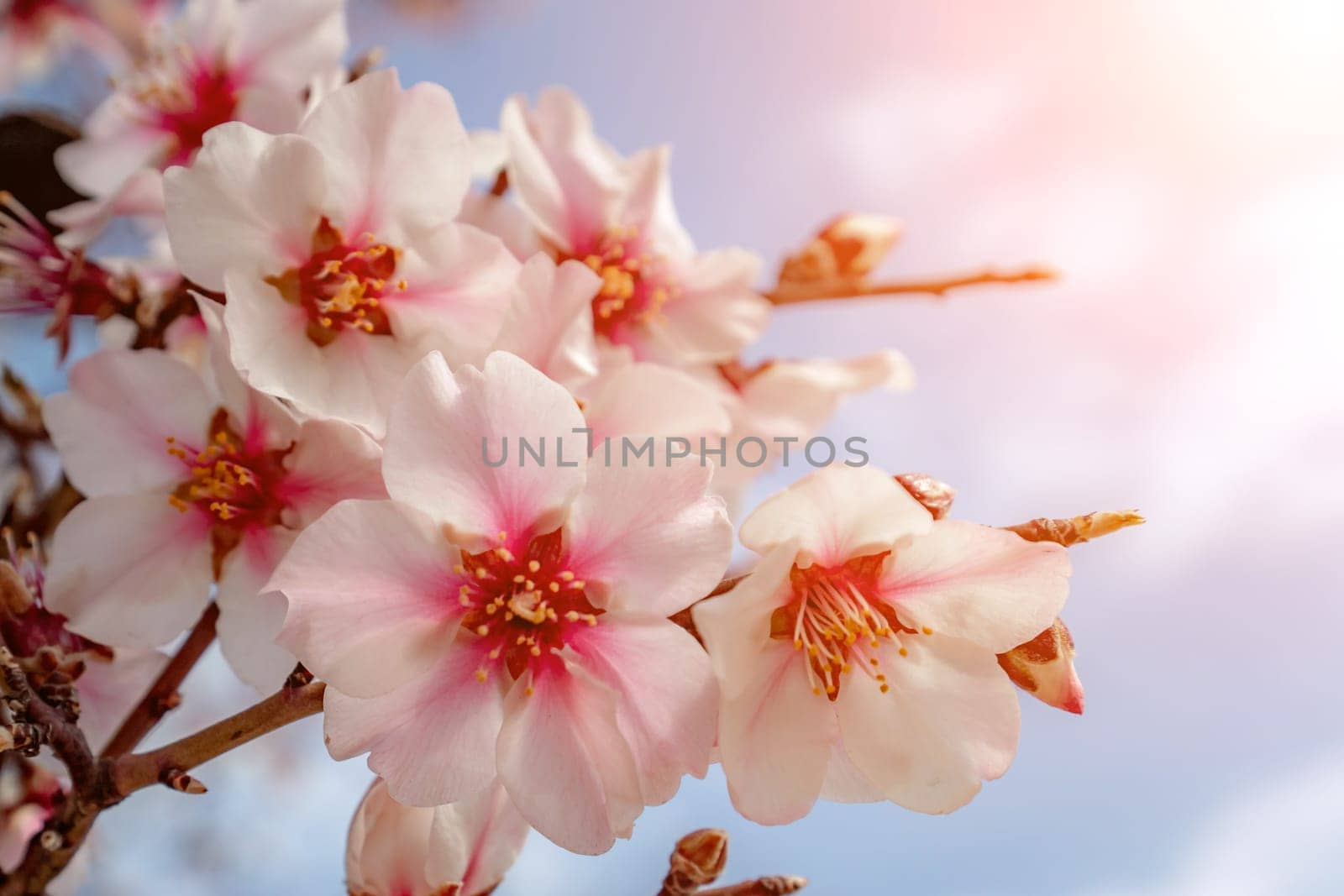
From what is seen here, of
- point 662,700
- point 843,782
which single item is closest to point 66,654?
point 662,700

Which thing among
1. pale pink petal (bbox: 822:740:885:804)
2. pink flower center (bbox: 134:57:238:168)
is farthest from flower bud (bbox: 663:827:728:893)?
pink flower center (bbox: 134:57:238:168)

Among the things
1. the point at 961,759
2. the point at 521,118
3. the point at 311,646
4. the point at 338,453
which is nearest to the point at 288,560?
the point at 311,646

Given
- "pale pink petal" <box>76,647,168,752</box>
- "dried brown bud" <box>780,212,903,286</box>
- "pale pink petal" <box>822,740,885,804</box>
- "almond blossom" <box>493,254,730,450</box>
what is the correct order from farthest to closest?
"dried brown bud" <box>780,212,903,286</box> → "pale pink petal" <box>76,647,168,752</box> → "almond blossom" <box>493,254,730,450</box> → "pale pink petal" <box>822,740,885,804</box>

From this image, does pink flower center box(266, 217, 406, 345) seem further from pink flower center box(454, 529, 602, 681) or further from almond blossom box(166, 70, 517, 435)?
pink flower center box(454, 529, 602, 681)

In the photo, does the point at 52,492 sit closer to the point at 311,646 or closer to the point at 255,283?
the point at 255,283

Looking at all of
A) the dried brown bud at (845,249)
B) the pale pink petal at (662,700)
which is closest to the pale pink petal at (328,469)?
the pale pink petal at (662,700)

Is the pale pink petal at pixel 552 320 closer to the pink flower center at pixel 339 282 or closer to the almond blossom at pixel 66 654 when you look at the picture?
the pink flower center at pixel 339 282

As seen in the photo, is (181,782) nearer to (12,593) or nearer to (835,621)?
(12,593)
